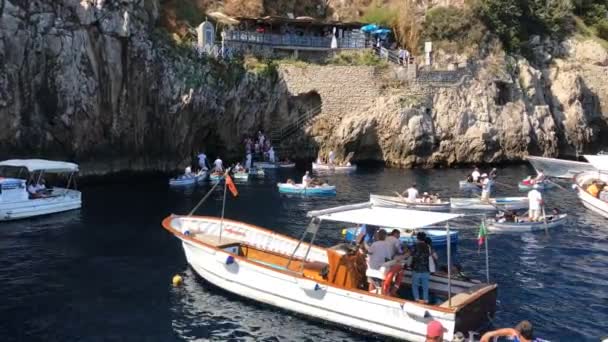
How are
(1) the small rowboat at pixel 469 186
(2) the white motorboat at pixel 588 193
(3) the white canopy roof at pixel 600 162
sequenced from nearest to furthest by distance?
(2) the white motorboat at pixel 588 193 < (3) the white canopy roof at pixel 600 162 < (1) the small rowboat at pixel 469 186

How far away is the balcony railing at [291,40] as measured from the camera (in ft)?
197

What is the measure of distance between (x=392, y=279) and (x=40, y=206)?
23543 millimetres

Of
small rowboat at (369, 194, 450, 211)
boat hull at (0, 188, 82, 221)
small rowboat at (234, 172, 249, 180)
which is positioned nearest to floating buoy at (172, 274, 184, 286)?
boat hull at (0, 188, 82, 221)

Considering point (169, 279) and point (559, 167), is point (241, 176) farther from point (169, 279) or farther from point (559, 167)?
point (169, 279)

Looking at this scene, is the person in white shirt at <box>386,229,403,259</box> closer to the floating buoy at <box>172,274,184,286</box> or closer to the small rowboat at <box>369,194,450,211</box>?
the floating buoy at <box>172,274,184,286</box>

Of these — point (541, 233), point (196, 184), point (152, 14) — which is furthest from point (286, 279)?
point (152, 14)

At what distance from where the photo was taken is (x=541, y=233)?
31750 millimetres

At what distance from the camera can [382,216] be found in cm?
2002

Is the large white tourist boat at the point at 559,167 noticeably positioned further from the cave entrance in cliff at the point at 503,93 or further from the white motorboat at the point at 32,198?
the white motorboat at the point at 32,198

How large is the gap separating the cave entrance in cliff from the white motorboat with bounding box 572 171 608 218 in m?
17.4

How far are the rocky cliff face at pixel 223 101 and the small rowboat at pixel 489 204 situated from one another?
19.8m

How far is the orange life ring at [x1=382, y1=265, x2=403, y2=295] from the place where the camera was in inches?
723

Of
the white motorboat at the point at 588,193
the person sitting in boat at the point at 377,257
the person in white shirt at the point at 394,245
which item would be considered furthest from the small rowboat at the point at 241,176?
the person sitting in boat at the point at 377,257

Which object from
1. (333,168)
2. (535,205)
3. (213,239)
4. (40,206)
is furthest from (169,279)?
(333,168)
